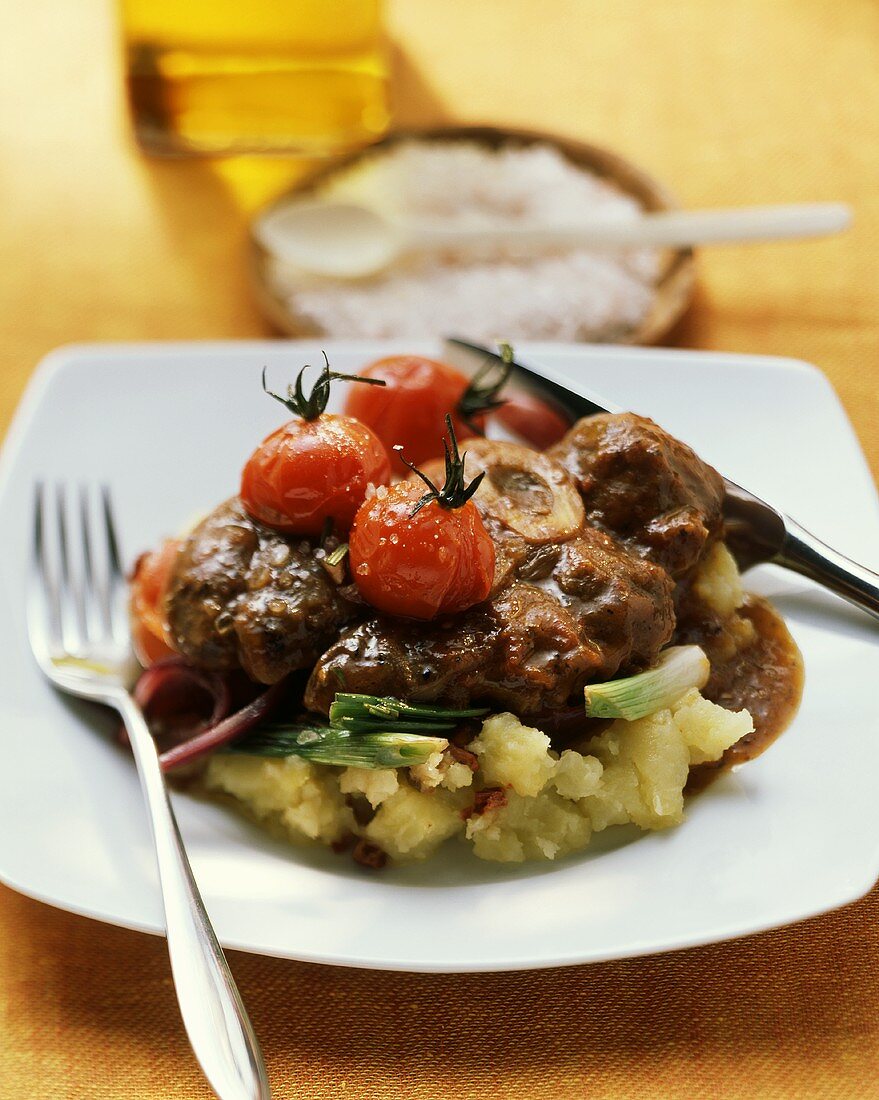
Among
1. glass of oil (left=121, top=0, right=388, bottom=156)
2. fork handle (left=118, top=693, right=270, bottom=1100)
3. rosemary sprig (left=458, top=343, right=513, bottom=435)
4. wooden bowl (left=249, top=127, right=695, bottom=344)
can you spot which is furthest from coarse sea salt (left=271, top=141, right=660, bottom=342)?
fork handle (left=118, top=693, right=270, bottom=1100)

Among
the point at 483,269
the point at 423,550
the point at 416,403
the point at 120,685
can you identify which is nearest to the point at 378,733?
the point at 423,550

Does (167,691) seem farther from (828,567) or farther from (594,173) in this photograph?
(594,173)

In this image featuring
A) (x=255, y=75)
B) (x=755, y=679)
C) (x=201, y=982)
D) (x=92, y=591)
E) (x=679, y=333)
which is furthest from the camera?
(x=255, y=75)

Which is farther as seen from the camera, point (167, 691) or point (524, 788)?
point (167, 691)

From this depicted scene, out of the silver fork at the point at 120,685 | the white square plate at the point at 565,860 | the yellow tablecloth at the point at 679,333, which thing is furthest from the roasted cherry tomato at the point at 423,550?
the yellow tablecloth at the point at 679,333

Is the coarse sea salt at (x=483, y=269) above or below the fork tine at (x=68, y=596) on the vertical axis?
above

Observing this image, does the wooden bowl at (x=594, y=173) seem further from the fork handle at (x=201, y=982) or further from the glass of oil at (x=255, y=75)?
the fork handle at (x=201, y=982)
